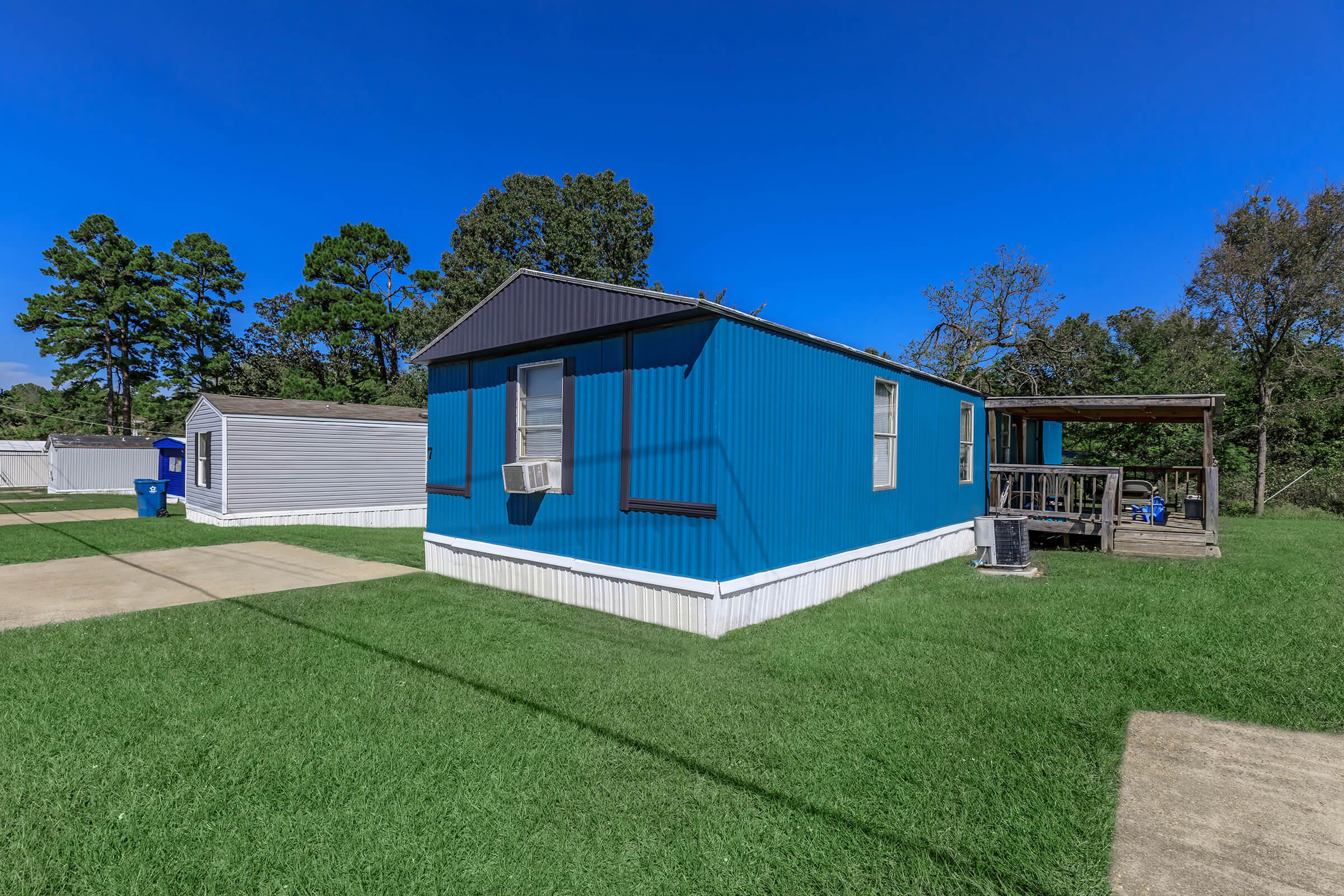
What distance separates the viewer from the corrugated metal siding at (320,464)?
49.1 ft

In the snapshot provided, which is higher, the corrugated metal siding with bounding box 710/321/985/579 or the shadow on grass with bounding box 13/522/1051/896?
the corrugated metal siding with bounding box 710/321/985/579

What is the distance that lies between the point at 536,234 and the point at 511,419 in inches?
918

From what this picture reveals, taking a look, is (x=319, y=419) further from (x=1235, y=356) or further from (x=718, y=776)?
(x=1235, y=356)

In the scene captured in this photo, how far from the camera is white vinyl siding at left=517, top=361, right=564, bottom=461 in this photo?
286 inches

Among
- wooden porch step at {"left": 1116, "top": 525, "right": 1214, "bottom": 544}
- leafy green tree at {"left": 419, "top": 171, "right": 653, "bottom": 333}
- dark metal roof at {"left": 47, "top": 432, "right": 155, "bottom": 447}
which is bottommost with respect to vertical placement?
wooden porch step at {"left": 1116, "top": 525, "right": 1214, "bottom": 544}

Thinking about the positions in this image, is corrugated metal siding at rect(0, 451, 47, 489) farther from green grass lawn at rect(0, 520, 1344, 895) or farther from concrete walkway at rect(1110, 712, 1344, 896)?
concrete walkway at rect(1110, 712, 1344, 896)

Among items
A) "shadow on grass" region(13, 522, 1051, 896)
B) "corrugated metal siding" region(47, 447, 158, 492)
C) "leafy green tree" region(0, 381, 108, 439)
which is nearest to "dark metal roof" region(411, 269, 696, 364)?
"shadow on grass" region(13, 522, 1051, 896)

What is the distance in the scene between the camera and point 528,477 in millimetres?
7059

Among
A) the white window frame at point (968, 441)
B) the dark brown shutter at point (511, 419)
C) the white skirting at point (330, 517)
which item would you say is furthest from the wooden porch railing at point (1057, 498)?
the white skirting at point (330, 517)

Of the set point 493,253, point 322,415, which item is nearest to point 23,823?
point 322,415

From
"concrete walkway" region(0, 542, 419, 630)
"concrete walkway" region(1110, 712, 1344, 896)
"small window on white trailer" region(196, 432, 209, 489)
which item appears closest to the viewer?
"concrete walkway" region(1110, 712, 1344, 896)

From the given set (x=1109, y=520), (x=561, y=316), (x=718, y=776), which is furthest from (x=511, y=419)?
(x=1109, y=520)

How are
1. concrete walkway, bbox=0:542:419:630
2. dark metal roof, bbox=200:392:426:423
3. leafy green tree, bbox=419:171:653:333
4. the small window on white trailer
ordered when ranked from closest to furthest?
concrete walkway, bbox=0:542:419:630, dark metal roof, bbox=200:392:426:423, the small window on white trailer, leafy green tree, bbox=419:171:653:333

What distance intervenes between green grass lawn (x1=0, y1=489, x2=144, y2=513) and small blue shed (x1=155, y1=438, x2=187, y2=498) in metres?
1.05
